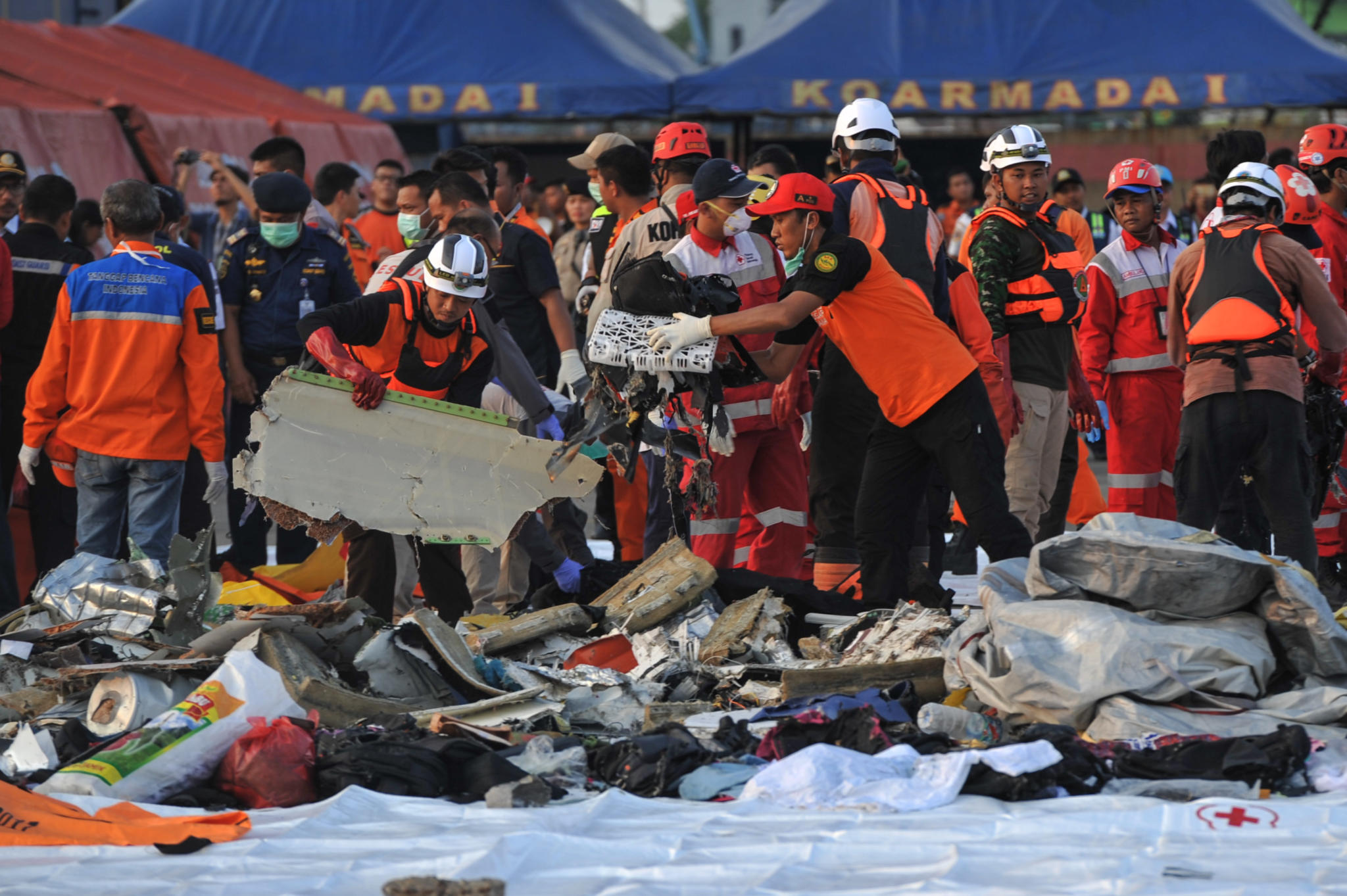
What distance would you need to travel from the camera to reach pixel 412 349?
6.28 m

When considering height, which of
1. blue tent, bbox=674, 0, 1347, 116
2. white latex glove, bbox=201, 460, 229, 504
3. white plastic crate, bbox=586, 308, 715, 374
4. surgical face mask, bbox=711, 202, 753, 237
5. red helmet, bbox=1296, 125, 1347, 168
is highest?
blue tent, bbox=674, 0, 1347, 116

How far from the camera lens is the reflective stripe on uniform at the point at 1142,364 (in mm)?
7703

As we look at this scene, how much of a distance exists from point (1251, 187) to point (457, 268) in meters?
3.30

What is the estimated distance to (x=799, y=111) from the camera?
17125 millimetres

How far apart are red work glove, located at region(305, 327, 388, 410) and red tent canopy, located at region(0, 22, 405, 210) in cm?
816

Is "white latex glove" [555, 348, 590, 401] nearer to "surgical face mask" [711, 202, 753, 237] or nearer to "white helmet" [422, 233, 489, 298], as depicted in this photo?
"surgical face mask" [711, 202, 753, 237]

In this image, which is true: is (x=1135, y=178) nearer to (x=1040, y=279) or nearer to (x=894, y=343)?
(x=1040, y=279)

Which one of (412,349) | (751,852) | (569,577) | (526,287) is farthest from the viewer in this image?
(526,287)

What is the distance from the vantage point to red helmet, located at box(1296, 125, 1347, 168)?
7.80 metres

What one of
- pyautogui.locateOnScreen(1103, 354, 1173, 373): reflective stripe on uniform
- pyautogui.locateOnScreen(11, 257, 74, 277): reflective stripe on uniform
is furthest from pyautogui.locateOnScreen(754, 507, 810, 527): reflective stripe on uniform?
pyautogui.locateOnScreen(11, 257, 74, 277): reflective stripe on uniform

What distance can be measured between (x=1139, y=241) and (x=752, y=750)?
4329 millimetres

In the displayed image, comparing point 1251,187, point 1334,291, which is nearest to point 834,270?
point 1251,187

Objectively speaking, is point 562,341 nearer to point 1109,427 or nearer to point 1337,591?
point 1109,427

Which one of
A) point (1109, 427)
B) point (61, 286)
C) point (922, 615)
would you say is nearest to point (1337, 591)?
point (1109, 427)
